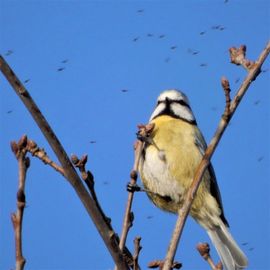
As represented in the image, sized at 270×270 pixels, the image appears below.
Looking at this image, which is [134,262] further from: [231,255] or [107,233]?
[231,255]

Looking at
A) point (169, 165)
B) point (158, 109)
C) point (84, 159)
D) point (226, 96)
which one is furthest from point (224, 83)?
point (158, 109)

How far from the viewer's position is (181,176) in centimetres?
441

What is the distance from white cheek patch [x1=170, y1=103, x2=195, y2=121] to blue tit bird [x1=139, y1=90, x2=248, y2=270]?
0.01 metres

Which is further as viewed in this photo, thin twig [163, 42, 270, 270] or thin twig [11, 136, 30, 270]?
thin twig [163, 42, 270, 270]

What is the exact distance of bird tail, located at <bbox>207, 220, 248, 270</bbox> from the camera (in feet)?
14.8

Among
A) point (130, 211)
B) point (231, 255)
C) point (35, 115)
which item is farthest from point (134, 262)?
point (231, 255)

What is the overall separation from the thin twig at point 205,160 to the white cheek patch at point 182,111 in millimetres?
2896

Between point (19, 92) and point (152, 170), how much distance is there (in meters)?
2.81

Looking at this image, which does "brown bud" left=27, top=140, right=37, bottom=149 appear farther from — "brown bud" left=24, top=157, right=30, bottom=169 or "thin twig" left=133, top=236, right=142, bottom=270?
"thin twig" left=133, top=236, right=142, bottom=270

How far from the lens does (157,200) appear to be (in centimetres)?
465

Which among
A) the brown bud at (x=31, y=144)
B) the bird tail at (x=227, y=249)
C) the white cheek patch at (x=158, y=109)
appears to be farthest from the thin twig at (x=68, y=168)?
the white cheek patch at (x=158, y=109)

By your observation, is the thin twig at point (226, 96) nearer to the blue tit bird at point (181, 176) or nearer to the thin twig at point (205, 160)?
the thin twig at point (205, 160)

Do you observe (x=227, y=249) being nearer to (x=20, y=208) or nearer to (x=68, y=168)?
(x=68, y=168)

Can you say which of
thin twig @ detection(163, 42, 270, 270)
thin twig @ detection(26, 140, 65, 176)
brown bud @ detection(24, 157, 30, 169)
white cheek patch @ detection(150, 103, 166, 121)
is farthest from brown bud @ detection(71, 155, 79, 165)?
white cheek patch @ detection(150, 103, 166, 121)
